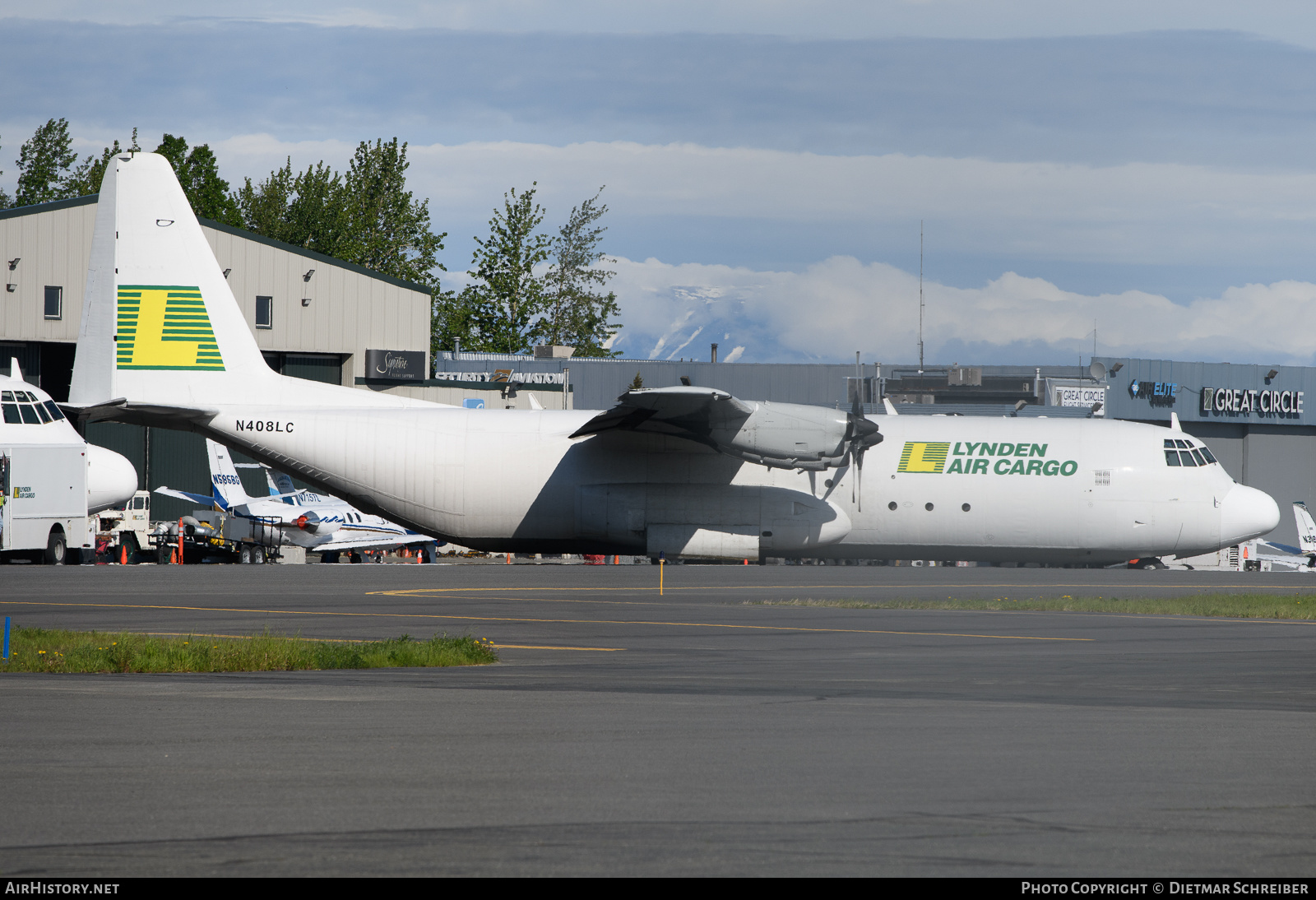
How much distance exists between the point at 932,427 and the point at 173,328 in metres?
17.6

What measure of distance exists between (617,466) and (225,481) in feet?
54.7

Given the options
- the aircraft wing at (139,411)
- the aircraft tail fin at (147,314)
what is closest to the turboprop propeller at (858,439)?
the aircraft tail fin at (147,314)

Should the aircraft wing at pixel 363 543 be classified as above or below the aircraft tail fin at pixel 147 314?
below

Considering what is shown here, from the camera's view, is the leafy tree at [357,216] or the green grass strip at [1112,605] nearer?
the green grass strip at [1112,605]

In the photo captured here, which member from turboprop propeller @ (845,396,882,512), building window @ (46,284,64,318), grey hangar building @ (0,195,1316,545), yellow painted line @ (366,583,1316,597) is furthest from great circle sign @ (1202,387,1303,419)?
building window @ (46,284,64,318)

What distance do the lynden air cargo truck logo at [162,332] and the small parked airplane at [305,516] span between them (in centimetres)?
926

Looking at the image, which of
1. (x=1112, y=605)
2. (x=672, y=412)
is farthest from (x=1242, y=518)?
(x=672, y=412)

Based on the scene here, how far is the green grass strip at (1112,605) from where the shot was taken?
66.1ft

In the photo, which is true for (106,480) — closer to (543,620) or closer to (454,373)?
(543,620)

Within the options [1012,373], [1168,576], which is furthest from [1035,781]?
[1012,373]

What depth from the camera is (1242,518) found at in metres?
28.5

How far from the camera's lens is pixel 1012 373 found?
6350 cm

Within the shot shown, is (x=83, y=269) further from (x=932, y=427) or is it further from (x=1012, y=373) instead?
(x=1012, y=373)

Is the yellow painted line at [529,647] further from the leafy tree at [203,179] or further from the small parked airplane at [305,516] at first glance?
the leafy tree at [203,179]
